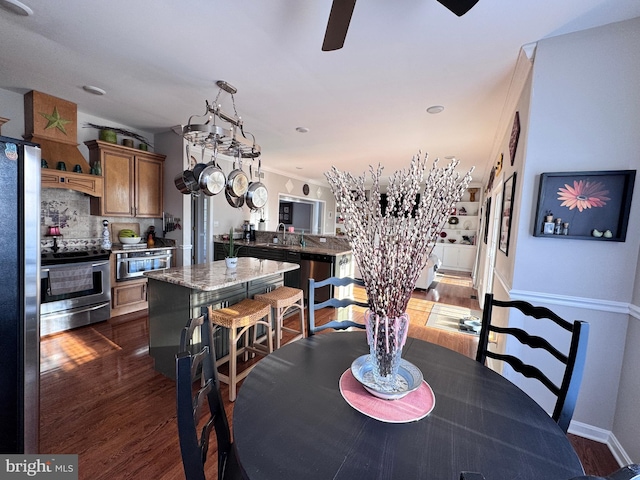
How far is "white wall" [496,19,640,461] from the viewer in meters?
1.54

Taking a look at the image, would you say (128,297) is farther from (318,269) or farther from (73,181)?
(318,269)

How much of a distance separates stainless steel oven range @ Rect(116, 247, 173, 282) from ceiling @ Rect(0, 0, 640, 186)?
1.76 m

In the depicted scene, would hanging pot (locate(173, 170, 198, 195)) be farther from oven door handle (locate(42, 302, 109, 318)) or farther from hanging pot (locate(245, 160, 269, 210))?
oven door handle (locate(42, 302, 109, 318))

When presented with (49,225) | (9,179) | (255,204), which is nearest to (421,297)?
(255,204)

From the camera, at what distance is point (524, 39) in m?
1.71

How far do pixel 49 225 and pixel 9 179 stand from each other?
2851mm

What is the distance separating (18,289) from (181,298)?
0.98 metres

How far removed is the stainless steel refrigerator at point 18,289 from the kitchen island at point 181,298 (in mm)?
814

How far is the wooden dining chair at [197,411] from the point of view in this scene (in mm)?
694

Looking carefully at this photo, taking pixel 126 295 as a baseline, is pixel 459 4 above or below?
above

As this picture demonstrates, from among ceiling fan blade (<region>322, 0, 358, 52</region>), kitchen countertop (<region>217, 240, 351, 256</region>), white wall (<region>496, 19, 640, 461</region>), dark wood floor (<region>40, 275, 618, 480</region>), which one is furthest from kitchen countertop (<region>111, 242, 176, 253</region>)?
white wall (<region>496, 19, 640, 461</region>)

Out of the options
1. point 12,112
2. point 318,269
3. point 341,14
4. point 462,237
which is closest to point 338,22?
point 341,14

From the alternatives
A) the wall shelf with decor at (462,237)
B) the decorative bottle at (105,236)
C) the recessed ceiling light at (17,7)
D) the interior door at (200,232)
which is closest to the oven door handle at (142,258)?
the decorative bottle at (105,236)

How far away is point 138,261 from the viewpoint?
3574 millimetres
